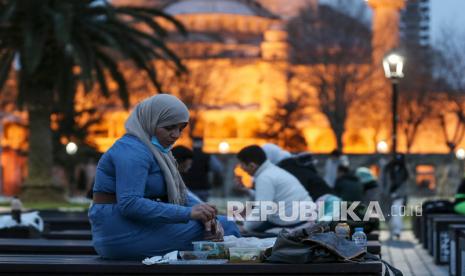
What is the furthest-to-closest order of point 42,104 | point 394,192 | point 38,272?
point 42,104 → point 394,192 → point 38,272

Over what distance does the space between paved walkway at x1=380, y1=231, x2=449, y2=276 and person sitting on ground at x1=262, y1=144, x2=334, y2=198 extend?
148 cm

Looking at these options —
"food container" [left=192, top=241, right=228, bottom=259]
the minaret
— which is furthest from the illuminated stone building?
"food container" [left=192, top=241, right=228, bottom=259]

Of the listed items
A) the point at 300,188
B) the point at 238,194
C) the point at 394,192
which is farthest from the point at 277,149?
the point at 238,194

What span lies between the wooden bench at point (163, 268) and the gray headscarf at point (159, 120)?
58cm

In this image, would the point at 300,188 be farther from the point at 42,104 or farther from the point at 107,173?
the point at 42,104

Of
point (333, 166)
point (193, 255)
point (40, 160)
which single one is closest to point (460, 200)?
point (333, 166)

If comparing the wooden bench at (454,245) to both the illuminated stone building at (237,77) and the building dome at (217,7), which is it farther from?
the building dome at (217,7)

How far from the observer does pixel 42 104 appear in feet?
118

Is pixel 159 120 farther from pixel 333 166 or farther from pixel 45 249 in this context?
pixel 333 166

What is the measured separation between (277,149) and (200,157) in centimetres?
387

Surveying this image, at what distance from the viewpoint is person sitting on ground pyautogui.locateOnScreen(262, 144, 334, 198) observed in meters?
13.2

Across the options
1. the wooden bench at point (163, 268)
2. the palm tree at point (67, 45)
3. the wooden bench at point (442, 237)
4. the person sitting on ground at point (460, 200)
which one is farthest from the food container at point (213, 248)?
the palm tree at point (67, 45)

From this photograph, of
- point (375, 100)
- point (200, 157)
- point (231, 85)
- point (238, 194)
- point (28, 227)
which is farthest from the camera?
point (231, 85)

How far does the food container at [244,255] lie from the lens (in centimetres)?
670
